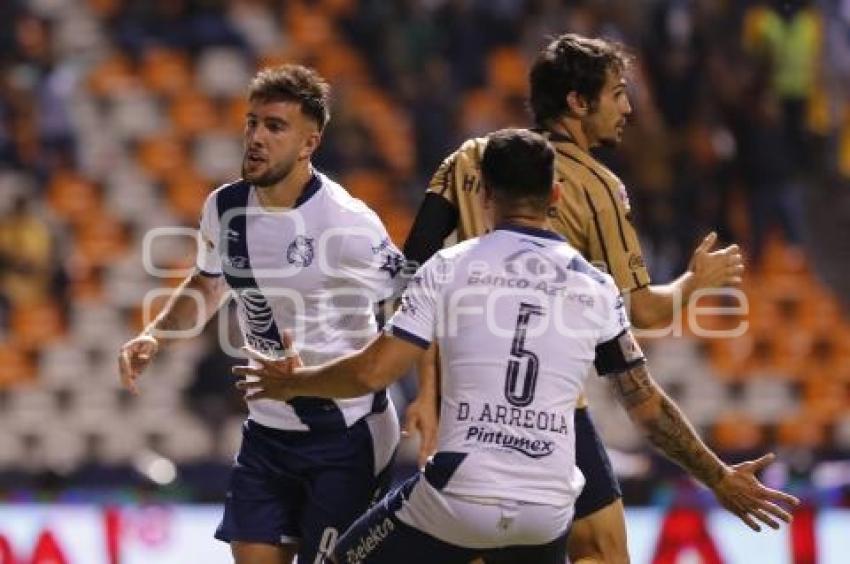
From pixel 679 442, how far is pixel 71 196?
7.39 m

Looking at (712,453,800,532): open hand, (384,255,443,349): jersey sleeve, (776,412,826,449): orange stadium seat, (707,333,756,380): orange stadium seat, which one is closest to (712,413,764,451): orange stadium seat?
(776,412,826,449): orange stadium seat

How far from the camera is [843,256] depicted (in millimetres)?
11688

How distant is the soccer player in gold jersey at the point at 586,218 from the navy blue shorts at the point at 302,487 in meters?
0.23

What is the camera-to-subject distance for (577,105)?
5609 mm

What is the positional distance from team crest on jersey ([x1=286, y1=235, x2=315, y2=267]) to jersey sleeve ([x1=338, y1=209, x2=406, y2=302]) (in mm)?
97

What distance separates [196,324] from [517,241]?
5.82 feet

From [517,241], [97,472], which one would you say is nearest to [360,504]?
[517,241]

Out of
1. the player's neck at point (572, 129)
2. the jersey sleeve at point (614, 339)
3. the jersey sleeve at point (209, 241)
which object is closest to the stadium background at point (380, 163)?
the jersey sleeve at point (209, 241)

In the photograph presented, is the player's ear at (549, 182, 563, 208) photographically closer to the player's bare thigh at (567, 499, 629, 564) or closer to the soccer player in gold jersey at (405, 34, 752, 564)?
the soccer player in gold jersey at (405, 34, 752, 564)

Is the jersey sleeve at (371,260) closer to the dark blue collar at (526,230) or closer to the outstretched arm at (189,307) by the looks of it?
the outstretched arm at (189,307)

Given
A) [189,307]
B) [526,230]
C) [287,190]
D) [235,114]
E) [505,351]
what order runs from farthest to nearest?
[235,114] < [189,307] < [287,190] < [526,230] < [505,351]

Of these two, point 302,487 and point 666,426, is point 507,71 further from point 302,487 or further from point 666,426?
point 666,426

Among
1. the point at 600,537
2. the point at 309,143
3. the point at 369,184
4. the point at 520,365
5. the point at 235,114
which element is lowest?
the point at 600,537

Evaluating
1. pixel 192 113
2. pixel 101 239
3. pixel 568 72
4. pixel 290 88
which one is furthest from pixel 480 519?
pixel 192 113
